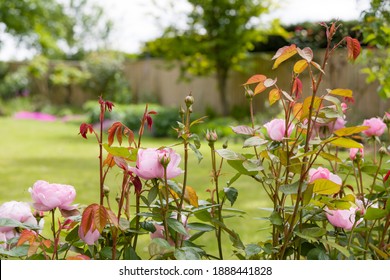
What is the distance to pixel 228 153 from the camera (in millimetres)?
1098

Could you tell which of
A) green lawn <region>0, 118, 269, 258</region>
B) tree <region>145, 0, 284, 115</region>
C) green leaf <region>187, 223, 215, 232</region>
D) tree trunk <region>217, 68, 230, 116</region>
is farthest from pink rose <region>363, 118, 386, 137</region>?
tree trunk <region>217, 68, 230, 116</region>

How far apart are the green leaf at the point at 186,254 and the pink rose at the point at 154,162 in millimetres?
125

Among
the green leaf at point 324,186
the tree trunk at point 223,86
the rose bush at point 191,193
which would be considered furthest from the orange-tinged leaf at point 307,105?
the tree trunk at point 223,86

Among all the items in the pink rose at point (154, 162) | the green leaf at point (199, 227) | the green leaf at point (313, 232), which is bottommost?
the green leaf at point (199, 227)

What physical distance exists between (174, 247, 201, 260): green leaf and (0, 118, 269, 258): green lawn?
1585 mm

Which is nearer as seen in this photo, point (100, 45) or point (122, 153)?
point (122, 153)

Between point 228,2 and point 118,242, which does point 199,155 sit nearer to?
point 118,242

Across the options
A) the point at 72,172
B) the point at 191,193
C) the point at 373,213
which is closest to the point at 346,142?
the point at 373,213

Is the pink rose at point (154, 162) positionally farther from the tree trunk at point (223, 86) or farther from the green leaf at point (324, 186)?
the tree trunk at point (223, 86)

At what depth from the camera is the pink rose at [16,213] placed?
3.71ft

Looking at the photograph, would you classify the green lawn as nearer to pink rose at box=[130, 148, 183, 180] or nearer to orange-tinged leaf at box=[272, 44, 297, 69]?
pink rose at box=[130, 148, 183, 180]

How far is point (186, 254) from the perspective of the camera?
39.7 inches
